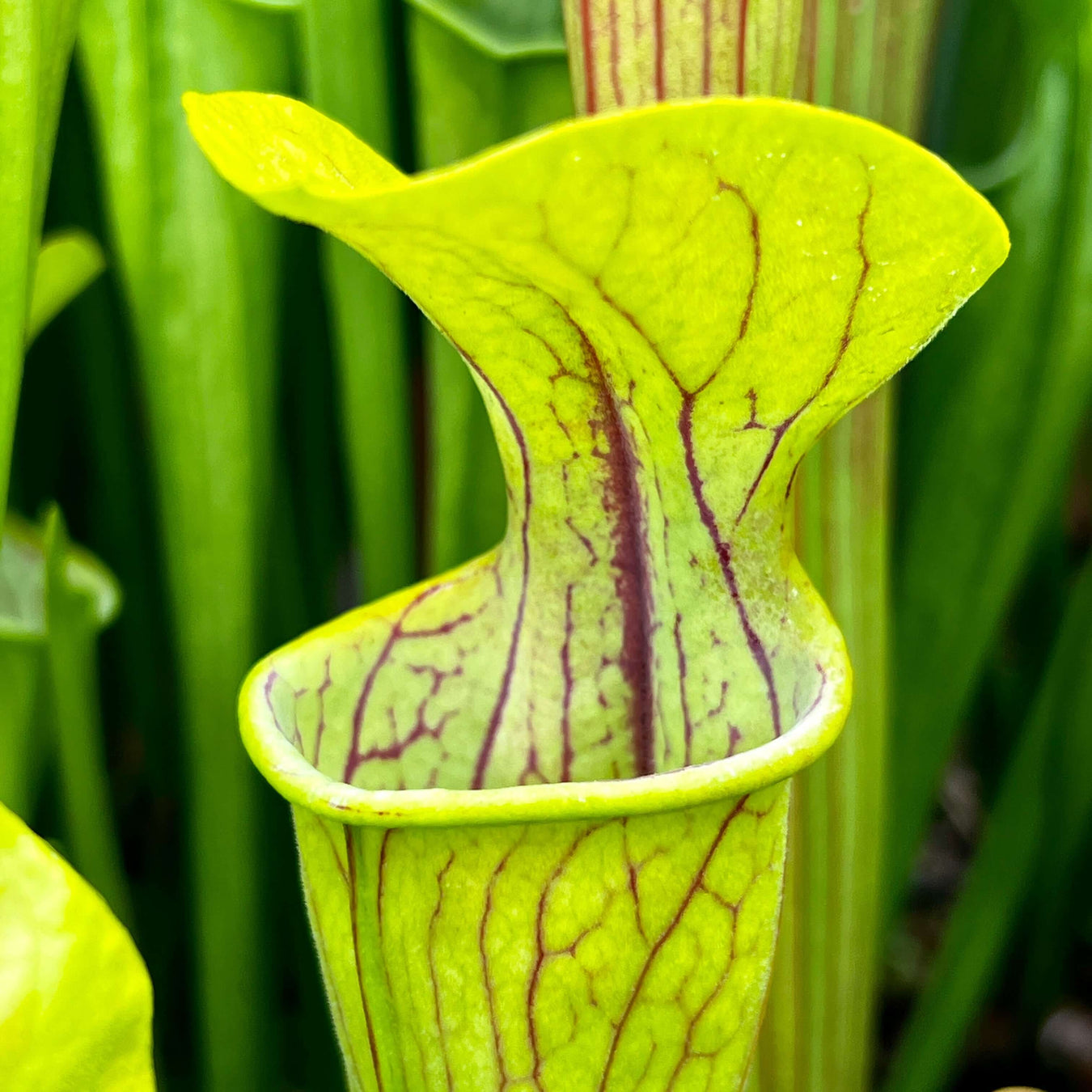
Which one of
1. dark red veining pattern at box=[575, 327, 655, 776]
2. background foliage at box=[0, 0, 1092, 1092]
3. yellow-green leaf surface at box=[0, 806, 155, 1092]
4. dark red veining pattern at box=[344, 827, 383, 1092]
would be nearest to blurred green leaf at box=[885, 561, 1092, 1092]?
background foliage at box=[0, 0, 1092, 1092]

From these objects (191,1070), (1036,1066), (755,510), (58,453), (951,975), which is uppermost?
(755,510)

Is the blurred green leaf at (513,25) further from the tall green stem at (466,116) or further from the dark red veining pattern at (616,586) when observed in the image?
the dark red veining pattern at (616,586)

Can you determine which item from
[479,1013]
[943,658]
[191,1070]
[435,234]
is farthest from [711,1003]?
[191,1070]

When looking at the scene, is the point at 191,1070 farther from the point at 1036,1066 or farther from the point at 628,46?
the point at 628,46

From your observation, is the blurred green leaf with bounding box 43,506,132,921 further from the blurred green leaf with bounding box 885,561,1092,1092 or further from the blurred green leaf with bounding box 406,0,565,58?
the blurred green leaf with bounding box 885,561,1092,1092

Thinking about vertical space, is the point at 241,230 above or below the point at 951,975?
above

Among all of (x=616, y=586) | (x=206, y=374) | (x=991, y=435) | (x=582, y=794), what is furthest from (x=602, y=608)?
(x=991, y=435)

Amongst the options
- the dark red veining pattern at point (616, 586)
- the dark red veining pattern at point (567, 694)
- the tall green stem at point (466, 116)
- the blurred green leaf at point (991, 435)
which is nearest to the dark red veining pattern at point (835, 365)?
the dark red veining pattern at point (616, 586)
